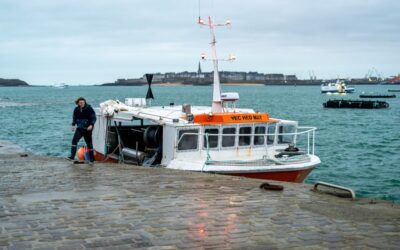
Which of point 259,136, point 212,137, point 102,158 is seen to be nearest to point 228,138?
point 212,137

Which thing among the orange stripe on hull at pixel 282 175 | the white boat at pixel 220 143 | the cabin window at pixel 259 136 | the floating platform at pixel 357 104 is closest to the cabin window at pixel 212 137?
the white boat at pixel 220 143

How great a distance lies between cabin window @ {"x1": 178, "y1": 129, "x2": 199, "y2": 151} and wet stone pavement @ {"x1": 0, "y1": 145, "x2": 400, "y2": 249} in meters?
3.92

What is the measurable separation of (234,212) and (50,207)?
3.33 metres

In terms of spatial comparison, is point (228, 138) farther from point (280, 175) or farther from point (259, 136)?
point (280, 175)

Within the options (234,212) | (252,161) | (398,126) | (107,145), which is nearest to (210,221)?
(234,212)

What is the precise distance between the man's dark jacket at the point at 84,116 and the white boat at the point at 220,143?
71.6 inches

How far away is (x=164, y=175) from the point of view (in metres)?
13.8

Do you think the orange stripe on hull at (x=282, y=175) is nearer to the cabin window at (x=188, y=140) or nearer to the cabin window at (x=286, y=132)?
the cabin window at (x=286, y=132)

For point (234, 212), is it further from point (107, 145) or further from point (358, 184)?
point (358, 184)

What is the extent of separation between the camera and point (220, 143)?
17.7m

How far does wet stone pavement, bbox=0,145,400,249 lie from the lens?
761cm

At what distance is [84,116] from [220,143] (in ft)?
14.7

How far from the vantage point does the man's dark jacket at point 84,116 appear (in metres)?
17.2

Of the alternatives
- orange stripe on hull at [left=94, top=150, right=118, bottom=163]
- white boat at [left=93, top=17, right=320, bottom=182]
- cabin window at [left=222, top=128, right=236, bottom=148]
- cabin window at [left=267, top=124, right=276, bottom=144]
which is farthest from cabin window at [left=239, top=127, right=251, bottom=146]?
orange stripe on hull at [left=94, top=150, right=118, bottom=163]
